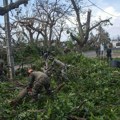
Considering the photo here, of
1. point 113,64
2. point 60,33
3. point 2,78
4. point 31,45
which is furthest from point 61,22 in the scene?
point 2,78

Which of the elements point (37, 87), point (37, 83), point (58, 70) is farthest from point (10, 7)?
point (58, 70)

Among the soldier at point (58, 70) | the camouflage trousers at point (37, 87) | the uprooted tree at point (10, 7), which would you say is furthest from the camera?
the soldier at point (58, 70)

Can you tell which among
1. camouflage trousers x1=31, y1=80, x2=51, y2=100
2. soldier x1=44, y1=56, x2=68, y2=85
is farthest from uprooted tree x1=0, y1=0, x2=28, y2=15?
soldier x1=44, y1=56, x2=68, y2=85

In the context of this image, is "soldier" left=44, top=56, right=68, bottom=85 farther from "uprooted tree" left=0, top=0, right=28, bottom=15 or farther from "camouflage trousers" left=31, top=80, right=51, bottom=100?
"uprooted tree" left=0, top=0, right=28, bottom=15

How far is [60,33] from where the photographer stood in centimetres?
5191

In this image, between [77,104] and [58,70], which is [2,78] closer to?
[58,70]

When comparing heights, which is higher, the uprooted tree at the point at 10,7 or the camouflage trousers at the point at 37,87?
the uprooted tree at the point at 10,7

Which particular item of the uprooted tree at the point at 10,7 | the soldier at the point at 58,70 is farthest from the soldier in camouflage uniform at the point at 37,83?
the soldier at the point at 58,70

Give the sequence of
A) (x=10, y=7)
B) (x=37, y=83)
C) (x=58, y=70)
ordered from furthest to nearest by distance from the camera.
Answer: (x=58, y=70) < (x=37, y=83) < (x=10, y=7)

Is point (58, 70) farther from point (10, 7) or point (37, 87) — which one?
point (10, 7)

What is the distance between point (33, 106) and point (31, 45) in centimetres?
2155

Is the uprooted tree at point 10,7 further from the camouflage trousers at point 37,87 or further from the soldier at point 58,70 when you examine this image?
the soldier at point 58,70

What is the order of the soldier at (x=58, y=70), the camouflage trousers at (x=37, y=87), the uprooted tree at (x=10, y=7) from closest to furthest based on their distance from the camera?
the uprooted tree at (x=10, y=7) → the camouflage trousers at (x=37, y=87) → the soldier at (x=58, y=70)

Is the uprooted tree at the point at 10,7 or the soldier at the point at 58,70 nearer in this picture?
the uprooted tree at the point at 10,7
